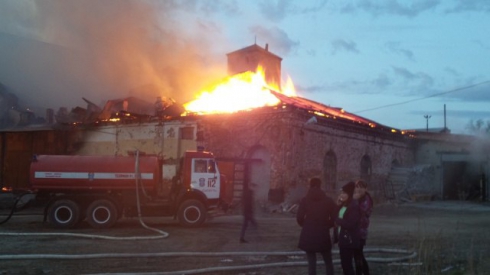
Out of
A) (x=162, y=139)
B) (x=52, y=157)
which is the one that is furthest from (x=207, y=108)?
(x=52, y=157)

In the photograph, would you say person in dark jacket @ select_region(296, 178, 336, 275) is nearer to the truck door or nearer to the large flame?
the truck door

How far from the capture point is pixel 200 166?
51.1ft

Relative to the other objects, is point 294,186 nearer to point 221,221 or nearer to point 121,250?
point 221,221

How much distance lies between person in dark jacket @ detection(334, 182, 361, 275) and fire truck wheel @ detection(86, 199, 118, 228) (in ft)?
33.0

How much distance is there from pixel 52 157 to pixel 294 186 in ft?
36.1

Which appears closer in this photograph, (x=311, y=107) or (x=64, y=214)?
(x=64, y=214)

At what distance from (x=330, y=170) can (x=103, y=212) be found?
526 inches

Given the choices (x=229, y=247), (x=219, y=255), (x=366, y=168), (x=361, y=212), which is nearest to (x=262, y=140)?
(x=366, y=168)

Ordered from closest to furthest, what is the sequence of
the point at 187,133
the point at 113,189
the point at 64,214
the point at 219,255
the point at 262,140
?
the point at 219,255
the point at 64,214
the point at 113,189
the point at 262,140
the point at 187,133

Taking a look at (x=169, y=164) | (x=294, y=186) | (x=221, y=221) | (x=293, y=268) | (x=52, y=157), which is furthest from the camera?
(x=169, y=164)

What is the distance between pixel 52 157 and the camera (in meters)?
15.1

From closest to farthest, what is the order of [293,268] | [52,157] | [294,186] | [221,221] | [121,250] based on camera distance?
[293,268] → [121,250] → [52,157] → [221,221] → [294,186]

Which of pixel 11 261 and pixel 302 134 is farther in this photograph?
pixel 302 134

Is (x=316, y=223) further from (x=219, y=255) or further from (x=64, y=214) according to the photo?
(x=64, y=214)
